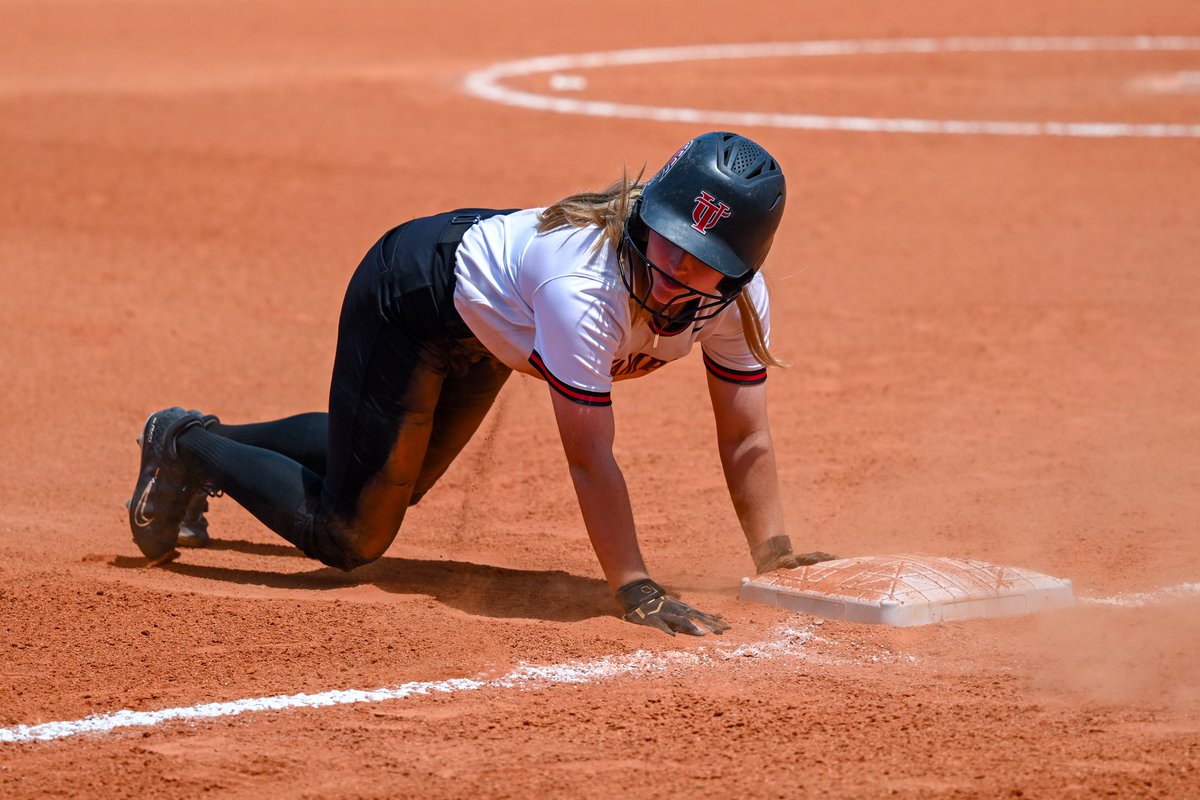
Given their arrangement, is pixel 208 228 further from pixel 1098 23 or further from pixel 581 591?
pixel 1098 23

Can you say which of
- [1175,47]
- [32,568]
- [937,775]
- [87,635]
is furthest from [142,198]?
[1175,47]

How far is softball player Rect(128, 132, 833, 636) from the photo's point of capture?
3.84 m

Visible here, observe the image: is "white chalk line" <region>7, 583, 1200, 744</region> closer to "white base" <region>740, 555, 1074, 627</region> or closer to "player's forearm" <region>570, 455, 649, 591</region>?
"white base" <region>740, 555, 1074, 627</region>

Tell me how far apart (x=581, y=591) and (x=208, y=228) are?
6.15m

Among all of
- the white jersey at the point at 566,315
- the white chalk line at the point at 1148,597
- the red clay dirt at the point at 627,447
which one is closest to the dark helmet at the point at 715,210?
the white jersey at the point at 566,315

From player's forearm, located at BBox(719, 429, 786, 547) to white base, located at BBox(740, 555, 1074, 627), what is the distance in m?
0.16

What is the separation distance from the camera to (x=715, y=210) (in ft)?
12.4

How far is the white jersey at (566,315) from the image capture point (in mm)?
3830

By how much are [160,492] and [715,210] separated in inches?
87.6

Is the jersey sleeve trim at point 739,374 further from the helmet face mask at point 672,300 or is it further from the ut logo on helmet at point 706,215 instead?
the ut logo on helmet at point 706,215

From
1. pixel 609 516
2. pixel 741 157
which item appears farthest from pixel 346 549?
pixel 741 157

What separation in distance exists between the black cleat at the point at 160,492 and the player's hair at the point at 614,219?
1.62 metres

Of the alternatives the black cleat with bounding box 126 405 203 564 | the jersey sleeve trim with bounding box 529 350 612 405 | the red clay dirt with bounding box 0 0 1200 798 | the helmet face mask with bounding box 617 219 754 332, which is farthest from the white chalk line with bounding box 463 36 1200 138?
the jersey sleeve trim with bounding box 529 350 612 405

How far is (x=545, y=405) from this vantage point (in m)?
7.35
